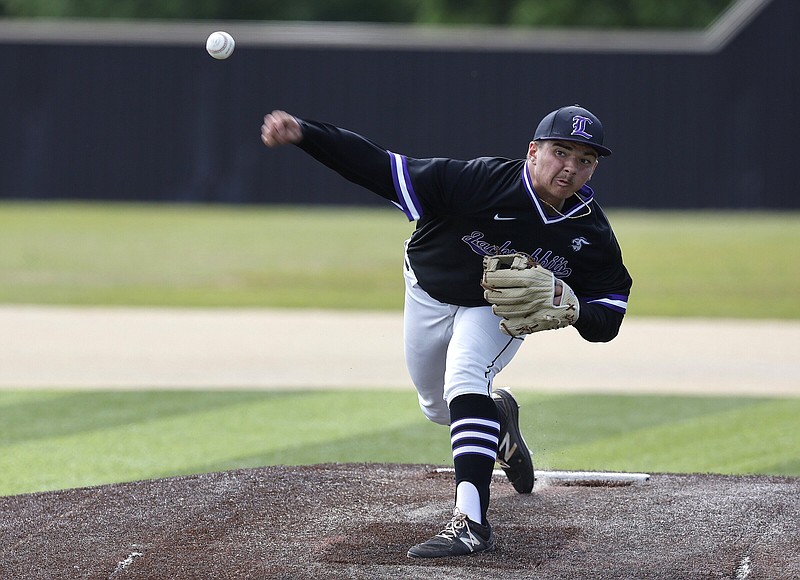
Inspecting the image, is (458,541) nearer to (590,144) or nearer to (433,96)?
(590,144)

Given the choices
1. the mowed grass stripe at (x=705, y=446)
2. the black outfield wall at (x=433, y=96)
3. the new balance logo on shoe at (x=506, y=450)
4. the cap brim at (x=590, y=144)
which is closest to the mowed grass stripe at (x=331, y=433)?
the mowed grass stripe at (x=705, y=446)

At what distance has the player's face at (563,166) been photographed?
4320 mm

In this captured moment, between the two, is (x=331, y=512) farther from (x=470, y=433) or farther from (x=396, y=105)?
(x=396, y=105)

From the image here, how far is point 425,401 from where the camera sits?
4.93m

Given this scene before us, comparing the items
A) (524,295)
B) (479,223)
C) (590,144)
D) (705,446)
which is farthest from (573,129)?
(705,446)

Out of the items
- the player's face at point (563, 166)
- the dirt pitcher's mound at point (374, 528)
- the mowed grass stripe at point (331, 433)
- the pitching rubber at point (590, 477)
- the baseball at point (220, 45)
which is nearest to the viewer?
the dirt pitcher's mound at point (374, 528)

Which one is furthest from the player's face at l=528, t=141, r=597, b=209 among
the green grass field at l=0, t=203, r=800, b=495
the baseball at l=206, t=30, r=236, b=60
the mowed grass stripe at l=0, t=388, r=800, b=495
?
the green grass field at l=0, t=203, r=800, b=495

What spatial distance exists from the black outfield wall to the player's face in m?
18.1

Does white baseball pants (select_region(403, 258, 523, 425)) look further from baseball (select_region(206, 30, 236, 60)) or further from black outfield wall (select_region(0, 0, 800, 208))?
black outfield wall (select_region(0, 0, 800, 208))

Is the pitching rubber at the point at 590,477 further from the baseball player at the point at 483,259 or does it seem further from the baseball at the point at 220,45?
the baseball at the point at 220,45

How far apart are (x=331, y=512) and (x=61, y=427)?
2.87 metres

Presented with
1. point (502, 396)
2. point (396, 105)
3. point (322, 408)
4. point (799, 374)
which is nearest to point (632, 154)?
point (396, 105)

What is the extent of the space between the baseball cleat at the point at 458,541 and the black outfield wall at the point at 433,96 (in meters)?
18.5

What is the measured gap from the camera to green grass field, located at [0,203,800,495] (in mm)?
6355
